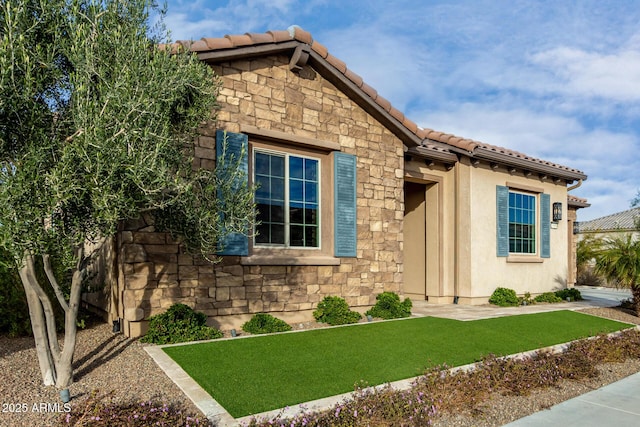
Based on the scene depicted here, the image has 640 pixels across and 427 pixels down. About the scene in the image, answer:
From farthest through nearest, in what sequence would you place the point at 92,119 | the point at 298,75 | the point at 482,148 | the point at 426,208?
the point at 426,208, the point at 482,148, the point at 298,75, the point at 92,119

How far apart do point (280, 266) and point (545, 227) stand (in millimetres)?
9582

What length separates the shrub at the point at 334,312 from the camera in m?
8.37

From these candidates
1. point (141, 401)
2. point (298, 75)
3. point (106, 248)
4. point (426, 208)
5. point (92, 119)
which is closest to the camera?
point (92, 119)

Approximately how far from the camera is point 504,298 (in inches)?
478

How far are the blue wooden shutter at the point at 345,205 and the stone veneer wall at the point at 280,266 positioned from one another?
0.84 feet

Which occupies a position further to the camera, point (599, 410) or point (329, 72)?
point (329, 72)

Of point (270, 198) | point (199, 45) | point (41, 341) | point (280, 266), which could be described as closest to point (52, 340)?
point (41, 341)

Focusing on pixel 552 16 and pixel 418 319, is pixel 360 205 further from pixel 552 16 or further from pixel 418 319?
pixel 552 16

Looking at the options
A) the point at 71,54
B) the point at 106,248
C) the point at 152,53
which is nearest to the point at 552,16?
the point at 152,53

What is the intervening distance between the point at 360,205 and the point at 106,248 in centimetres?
486

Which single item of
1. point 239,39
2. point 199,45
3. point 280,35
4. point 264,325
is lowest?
point 264,325

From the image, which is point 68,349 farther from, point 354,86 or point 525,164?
point 525,164

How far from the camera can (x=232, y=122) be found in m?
7.72

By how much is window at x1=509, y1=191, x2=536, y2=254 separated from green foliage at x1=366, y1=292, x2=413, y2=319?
550 cm
